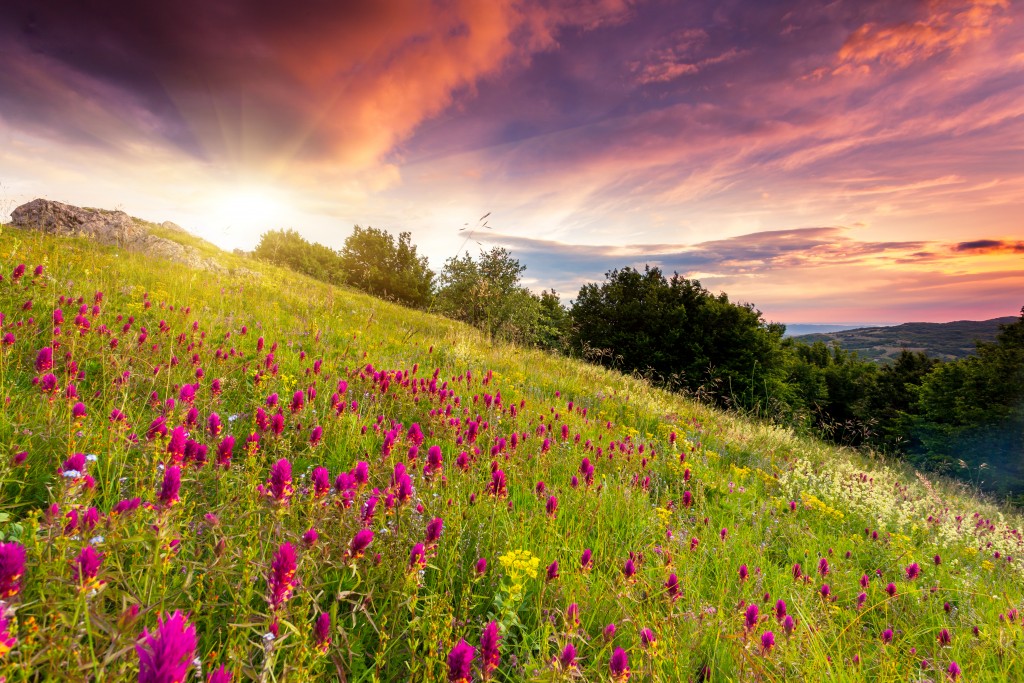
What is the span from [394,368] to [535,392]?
2.55m

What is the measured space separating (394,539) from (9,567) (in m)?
1.39

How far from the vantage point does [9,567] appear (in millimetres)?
1159

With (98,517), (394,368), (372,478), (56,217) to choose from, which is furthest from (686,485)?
(56,217)

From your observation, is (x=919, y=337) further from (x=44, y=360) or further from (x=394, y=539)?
(x=44, y=360)

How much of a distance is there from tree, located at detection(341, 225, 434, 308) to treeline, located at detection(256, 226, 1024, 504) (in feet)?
0.46

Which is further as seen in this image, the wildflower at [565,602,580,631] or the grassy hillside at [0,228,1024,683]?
the wildflower at [565,602,580,631]

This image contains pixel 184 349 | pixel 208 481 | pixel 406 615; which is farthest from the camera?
pixel 184 349

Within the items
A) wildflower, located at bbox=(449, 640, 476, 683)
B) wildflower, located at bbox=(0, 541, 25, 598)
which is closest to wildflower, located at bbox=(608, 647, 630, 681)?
wildflower, located at bbox=(449, 640, 476, 683)

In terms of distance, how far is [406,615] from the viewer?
6.63 ft

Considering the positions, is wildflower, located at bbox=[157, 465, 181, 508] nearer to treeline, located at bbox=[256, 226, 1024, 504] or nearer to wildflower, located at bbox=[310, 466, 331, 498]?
wildflower, located at bbox=[310, 466, 331, 498]

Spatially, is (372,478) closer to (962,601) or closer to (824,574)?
(824,574)

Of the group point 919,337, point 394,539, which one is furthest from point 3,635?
point 919,337

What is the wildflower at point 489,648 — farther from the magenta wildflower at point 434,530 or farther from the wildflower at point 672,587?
the wildflower at point 672,587

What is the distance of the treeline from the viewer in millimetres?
26739
